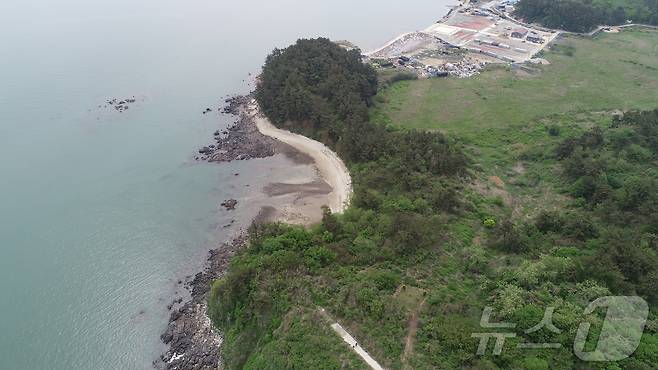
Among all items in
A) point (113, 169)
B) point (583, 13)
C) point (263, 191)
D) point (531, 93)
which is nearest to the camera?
point (263, 191)

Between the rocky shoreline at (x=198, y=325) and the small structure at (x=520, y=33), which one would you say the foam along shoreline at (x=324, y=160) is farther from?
the small structure at (x=520, y=33)

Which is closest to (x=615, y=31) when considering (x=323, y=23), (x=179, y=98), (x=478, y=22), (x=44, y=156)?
(x=478, y=22)

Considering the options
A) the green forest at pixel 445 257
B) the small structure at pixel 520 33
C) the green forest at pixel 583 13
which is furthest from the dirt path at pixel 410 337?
the green forest at pixel 583 13

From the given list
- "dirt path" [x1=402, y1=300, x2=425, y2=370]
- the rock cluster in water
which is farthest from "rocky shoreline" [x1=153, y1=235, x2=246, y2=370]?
the rock cluster in water

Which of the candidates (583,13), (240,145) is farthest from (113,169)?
(583,13)

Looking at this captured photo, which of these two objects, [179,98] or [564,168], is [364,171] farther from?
[179,98]

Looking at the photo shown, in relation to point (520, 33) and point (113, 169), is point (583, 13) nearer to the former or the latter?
point (520, 33)
